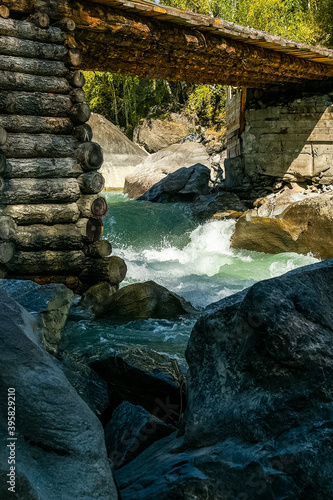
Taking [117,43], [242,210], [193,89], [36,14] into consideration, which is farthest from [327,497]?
[193,89]

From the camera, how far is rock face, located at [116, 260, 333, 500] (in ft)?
4.38

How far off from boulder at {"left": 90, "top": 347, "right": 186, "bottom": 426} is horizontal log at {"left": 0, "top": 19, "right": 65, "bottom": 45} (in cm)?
406

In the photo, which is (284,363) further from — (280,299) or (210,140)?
(210,140)

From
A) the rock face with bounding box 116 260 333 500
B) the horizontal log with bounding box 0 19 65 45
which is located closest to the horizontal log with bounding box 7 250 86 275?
the horizontal log with bounding box 0 19 65 45

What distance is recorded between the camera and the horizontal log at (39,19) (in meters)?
5.12

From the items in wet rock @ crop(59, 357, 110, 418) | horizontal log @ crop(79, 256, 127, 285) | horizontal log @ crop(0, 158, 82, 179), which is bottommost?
horizontal log @ crop(79, 256, 127, 285)

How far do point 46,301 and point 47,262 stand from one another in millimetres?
2052

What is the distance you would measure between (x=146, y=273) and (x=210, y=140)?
55.6ft

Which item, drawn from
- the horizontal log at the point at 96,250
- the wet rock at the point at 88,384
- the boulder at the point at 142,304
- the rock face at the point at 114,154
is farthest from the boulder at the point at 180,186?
the wet rock at the point at 88,384

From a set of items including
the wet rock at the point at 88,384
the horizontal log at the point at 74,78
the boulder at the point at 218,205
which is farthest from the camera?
the boulder at the point at 218,205

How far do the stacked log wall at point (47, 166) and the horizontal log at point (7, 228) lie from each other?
0.04 feet

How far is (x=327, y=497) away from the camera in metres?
1.27

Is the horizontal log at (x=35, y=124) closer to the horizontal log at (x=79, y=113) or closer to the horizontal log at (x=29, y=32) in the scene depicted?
the horizontal log at (x=79, y=113)

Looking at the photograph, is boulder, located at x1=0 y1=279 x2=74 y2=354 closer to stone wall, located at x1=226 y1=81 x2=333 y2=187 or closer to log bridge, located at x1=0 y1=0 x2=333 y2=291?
log bridge, located at x1=0 y1=0 x2=333 y2=291
